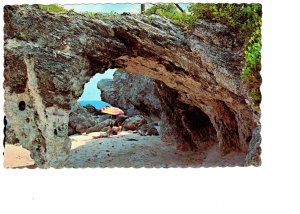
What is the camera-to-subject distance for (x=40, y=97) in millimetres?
5781

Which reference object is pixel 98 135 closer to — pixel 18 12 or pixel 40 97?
pixel 40 97

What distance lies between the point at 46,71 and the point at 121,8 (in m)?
1.30

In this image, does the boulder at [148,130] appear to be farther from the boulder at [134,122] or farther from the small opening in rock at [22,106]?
the small opening in rock at [22,106]

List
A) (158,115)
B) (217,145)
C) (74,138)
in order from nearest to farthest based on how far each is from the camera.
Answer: (74,138)
(217,145)
(158,115)

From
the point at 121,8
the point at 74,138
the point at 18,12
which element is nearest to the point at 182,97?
the point at 74,138

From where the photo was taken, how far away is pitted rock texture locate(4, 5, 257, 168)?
5527mm

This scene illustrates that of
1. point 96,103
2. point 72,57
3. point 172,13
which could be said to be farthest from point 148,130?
point 172,13

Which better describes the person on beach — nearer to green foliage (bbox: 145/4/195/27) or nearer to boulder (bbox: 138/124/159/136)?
boulder (bbox: 138/124/159/136)

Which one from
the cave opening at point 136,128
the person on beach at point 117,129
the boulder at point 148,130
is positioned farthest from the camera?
the boulder at point 148,130

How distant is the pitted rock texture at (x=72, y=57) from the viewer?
18.1 feet

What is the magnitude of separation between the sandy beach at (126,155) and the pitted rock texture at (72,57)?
22 cm

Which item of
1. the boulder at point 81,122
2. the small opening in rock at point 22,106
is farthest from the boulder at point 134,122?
the small opening in rock at point 22,106

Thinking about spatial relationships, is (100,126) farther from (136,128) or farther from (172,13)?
(172,13)

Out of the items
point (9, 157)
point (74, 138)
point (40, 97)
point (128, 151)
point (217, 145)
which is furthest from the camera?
point (217, 145)
